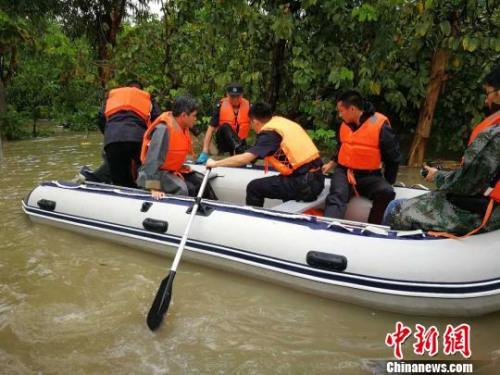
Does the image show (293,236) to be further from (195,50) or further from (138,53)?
(138,53)

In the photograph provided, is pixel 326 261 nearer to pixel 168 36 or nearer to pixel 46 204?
pixel 46 204

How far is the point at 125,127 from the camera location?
417cm

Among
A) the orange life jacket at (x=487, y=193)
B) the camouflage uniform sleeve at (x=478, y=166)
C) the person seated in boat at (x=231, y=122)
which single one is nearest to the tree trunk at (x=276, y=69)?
the person seated in boat at (x=231, y=122)

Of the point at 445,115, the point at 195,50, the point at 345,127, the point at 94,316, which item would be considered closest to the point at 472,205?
the point at 345,127

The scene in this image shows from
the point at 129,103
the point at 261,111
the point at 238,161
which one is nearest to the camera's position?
the point at 238,161

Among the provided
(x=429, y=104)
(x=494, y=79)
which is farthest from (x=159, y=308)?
(x=429, y=104)

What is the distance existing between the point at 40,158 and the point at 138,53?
2762 millimetres

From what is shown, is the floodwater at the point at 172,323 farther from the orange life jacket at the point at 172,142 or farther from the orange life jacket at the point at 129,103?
the orange life jacket at the point at 129,103

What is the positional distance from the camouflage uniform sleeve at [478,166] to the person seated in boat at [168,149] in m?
2.12

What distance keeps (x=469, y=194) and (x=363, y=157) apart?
1.16 m

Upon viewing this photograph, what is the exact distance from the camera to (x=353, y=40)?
6430 millimetres

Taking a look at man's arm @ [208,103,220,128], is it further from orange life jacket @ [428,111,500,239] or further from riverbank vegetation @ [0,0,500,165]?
orange life jacket @ [428,111,500,239]

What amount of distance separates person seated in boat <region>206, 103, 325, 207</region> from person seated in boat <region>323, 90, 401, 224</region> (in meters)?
0.20

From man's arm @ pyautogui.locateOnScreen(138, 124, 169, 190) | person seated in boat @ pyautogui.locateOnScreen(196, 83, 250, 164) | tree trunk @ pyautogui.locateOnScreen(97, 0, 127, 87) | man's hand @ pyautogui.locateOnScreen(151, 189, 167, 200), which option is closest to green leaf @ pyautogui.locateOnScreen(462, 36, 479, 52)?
person seated in boat @ pyautogui.locateOnScreen(196, 83, 250, 164)
